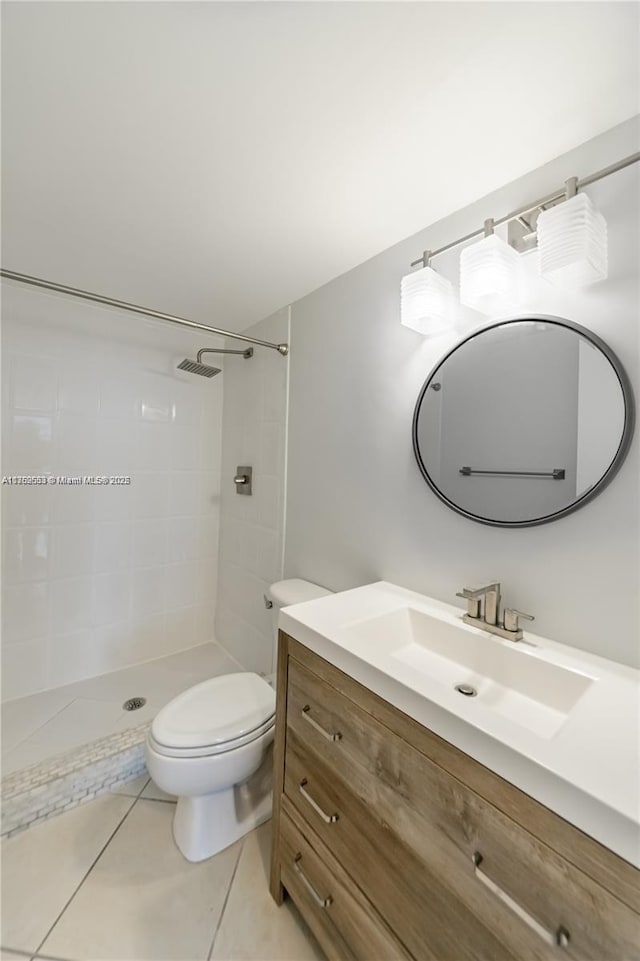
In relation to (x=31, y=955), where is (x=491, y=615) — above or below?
above

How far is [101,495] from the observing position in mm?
2070

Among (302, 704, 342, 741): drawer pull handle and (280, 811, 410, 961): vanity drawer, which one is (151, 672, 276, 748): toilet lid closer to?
(280, 811, 410, 961): vanity drawer

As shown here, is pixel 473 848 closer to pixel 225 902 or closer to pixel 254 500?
pixel 225 902

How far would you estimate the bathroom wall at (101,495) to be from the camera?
1.85 metres

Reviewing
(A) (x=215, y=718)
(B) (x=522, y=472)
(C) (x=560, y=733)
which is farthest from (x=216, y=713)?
(B) (x=522, y=472)

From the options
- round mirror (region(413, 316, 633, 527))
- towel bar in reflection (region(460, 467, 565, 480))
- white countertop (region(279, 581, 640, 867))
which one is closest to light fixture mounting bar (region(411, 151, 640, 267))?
round mirror (region(413, 316, 633, 527))

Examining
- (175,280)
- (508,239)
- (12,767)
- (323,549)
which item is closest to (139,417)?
(175,280)

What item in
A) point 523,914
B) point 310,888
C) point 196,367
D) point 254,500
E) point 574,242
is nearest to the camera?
point 523,914

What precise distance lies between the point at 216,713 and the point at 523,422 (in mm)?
1403

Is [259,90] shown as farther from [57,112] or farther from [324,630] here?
[324,630]

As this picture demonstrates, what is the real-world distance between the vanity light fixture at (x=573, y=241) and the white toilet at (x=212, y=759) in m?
1.61

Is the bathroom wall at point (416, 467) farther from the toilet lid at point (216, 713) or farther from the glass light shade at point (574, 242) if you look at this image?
the toilet lid at point (216, 713)

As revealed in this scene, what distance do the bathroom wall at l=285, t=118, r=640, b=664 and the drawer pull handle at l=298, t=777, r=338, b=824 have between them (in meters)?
0.65

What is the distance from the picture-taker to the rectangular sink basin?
0.80 metres
